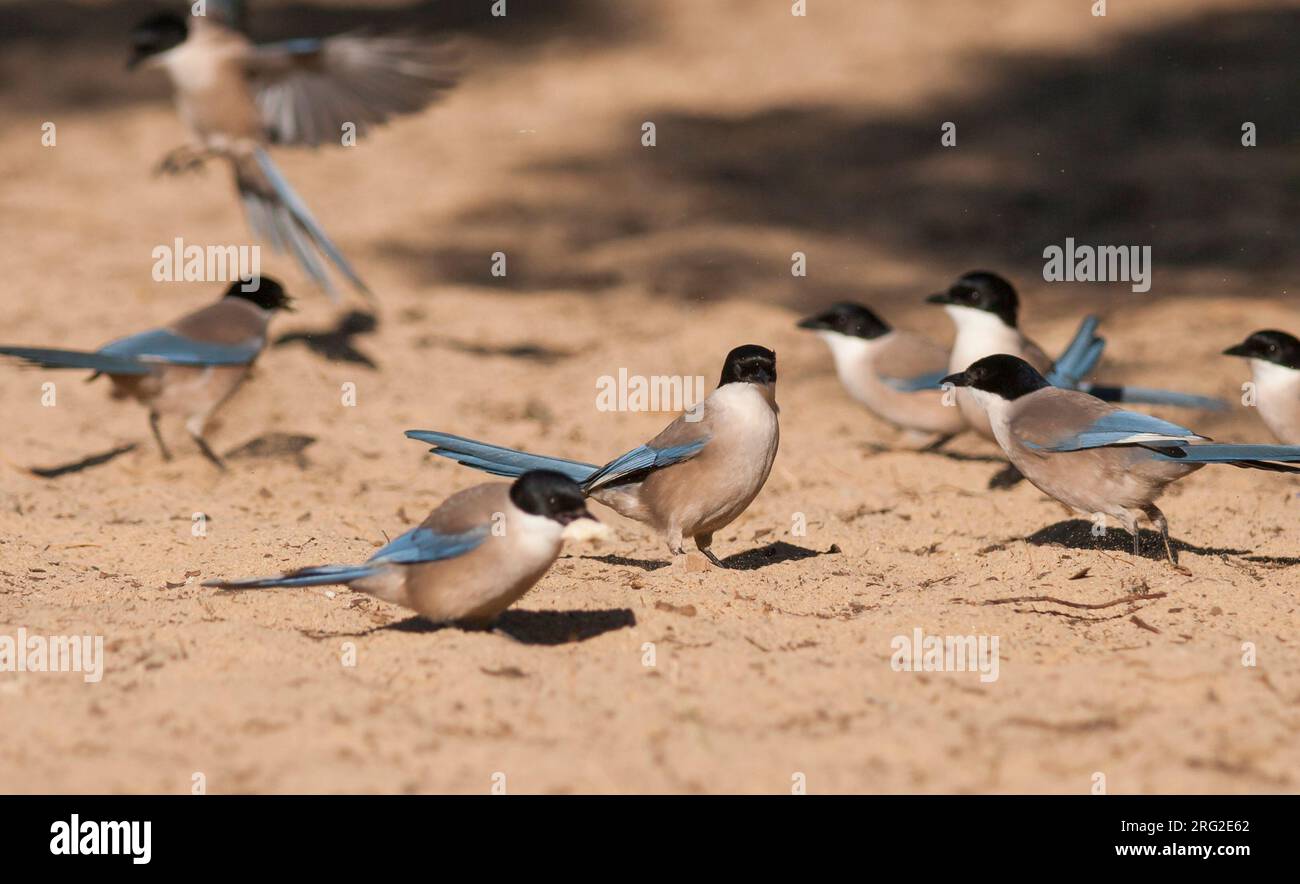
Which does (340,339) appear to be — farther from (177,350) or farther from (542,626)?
(542,626)

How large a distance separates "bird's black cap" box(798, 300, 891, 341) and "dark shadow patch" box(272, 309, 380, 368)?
8.75 ft

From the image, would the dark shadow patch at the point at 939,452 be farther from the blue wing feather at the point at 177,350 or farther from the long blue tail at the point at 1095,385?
the blue wing feather at the point at 177,350

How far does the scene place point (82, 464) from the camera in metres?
7.45

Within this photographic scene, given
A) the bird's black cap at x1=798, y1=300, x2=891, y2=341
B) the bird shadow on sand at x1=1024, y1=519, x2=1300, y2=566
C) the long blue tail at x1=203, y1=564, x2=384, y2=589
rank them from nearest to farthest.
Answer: the long blue tail at x1=203, y1=564, x2=384, y2=589, the bird shadow on sand at x1=1024, y1=519, x2=1300, y2=566, the bird's black cap at x1=798, y1=300, x2=891, y2=341

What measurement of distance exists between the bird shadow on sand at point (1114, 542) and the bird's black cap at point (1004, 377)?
2.08 feet

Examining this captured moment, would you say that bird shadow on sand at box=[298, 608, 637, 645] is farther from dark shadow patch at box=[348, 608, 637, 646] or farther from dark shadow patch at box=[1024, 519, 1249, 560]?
dark shadow patch at box=[1024, 519, 1249, 560]

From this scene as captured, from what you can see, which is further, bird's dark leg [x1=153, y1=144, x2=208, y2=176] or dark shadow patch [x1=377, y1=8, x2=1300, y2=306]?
dark shadow patch [x1=377, y1=8, x2=1300, y2=306]

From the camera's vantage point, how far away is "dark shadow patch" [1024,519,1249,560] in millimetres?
6023

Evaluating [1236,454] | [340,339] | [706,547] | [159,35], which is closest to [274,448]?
[340,339]

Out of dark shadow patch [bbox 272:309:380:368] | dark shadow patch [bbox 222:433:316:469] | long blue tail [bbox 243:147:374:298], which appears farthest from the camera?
dark shadow patch [bbox 272:309:380:368]

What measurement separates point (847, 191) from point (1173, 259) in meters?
2.91

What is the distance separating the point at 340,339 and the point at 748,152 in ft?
17.5

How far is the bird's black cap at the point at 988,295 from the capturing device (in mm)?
7742

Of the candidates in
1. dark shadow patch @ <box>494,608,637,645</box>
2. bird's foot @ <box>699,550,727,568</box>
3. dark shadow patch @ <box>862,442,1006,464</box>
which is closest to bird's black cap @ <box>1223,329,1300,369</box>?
dark shadow patch @ <box>862,442,1006,464</box>
